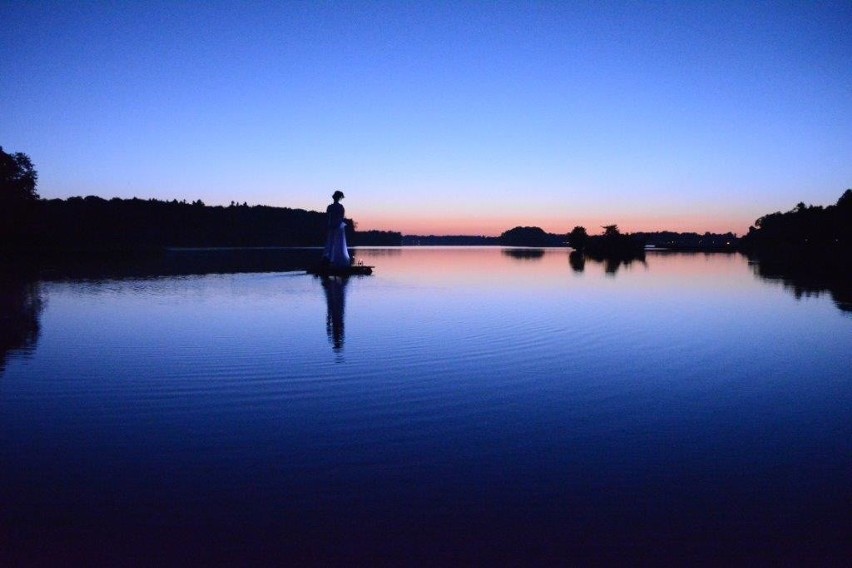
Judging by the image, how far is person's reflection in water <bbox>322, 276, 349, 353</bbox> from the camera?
595 inches

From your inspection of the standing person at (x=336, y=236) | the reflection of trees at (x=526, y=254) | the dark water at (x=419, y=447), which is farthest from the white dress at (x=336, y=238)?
the reflection of trees at (x=526, y=254)

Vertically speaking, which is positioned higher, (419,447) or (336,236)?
(336,236)

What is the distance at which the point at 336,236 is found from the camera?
42.8 metres

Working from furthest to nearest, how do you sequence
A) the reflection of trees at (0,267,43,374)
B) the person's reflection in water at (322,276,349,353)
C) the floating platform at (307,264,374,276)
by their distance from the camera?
1. the floating platform at (307,264,374,276)
2. the person's reflection in water at (322,276,349,353)
3. the reflection of trees at (0,267,43,374)

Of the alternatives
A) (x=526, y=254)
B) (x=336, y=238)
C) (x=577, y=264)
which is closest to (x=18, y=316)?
(x=336, y=238)

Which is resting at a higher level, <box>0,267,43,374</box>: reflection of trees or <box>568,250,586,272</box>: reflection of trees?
<box>0,267,43,374</box>: reflection of trees

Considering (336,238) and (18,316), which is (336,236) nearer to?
(336,238)

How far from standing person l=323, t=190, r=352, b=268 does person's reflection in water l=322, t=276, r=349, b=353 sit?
7.32 meters

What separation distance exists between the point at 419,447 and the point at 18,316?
1807 centimetres

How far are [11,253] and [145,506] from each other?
59.6 meters

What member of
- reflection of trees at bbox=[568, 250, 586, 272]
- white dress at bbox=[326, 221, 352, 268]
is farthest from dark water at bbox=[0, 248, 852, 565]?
reflection of trees at bbox=[568, 250, 586, 272]

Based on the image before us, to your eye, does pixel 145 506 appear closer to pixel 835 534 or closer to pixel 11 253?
pixel 835 534

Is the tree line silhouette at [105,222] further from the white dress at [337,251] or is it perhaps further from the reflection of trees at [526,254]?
the reflection of trees at [526,254]

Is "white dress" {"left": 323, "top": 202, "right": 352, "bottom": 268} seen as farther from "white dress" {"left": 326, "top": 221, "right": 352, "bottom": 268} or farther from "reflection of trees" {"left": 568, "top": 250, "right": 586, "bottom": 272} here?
"reflection of trees" {"left": 568, "top": 250, "right": 586, "bottom": 272}
